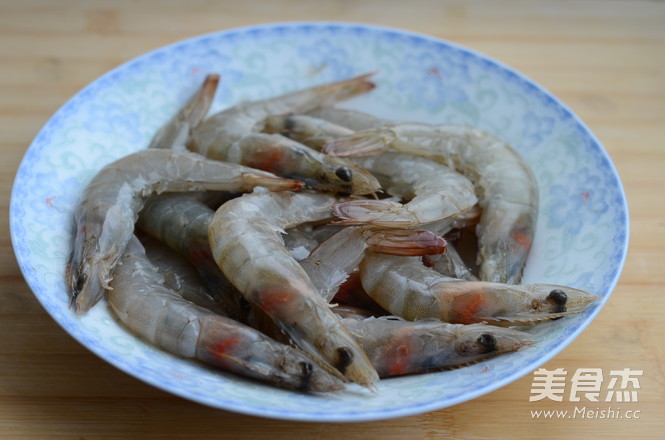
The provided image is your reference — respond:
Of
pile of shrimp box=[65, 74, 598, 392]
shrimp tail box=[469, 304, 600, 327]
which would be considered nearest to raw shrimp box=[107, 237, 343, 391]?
pile of shrimp box=[65, 74, 598, 392]

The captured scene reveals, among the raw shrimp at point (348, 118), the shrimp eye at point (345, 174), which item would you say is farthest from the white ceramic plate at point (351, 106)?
the shrimp eye at point (345, 174)

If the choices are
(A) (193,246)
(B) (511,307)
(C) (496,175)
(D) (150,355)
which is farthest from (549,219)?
(D) (150,355)

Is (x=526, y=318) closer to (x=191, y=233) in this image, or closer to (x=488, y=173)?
(x=488, y=173)

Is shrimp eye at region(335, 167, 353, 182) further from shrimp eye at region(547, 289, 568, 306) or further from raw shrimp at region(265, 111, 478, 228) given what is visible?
shrimp eye at region(547, 289, 568, 306)

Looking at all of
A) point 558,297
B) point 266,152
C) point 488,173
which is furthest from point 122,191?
point 558,297

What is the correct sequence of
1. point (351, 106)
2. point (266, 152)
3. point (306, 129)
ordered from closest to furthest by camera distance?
point (266, 152) < point (306, 129) < point (351, 106)
